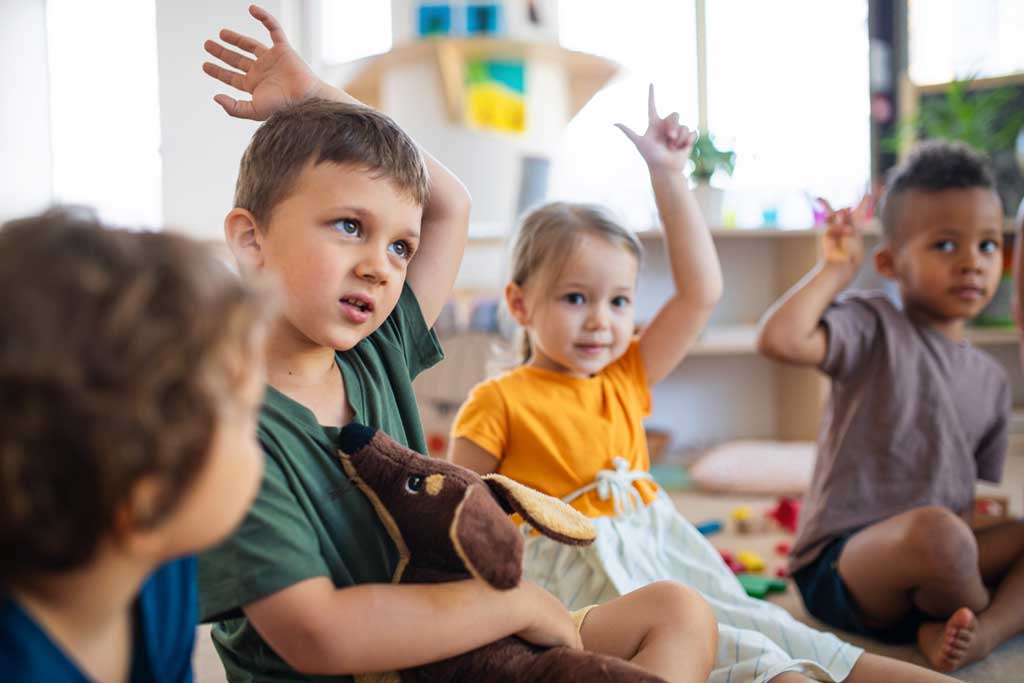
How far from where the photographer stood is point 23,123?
2.03 meters

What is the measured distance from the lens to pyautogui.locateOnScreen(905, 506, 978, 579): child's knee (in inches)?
45.6

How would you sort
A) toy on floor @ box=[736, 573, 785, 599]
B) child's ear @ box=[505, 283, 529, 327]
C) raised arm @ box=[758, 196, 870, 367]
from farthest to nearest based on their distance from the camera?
toy on floor @ box=[736, 573, 785, 599] < raised arm @ box=[758, 196, 870, 367] < child's ear @ box=[505, 283, 529, 327]

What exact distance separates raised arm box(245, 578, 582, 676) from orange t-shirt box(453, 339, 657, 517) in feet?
1.32

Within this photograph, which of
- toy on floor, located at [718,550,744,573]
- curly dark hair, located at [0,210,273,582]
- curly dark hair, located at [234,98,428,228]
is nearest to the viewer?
curly dark hair, located at [0,210,273,582]

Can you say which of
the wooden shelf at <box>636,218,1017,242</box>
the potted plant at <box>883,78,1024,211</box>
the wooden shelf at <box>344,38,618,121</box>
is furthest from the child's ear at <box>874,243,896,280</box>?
the wooden shelf at <box>344,38,618,121</box>

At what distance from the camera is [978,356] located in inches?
56.9

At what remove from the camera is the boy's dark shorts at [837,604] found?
127 cm

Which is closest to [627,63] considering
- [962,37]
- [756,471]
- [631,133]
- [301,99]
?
[962,37]

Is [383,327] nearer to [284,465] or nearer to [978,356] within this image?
[284,465]

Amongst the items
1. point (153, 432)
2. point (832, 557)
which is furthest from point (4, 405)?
point (832, 557)

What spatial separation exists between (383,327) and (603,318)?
35 centimetres

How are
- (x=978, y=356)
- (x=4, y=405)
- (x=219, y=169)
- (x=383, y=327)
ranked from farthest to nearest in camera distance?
(x=978, y=356) → (x=219, y=169) → (x=383, y=327) → (x=4, y=405)

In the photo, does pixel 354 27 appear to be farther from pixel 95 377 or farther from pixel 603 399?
pixel 95 377

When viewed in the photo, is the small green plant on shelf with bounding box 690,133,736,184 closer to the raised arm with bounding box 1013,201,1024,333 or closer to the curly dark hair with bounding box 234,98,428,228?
the raised arm with bounding box 1013,201,1024,333
